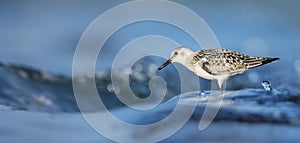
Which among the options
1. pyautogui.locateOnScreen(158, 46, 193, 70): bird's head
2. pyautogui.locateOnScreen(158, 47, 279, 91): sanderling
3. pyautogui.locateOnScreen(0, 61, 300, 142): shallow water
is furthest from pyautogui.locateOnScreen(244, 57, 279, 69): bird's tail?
pyautogui.locateOnScreen(158, 46, 193, 70): bird's head

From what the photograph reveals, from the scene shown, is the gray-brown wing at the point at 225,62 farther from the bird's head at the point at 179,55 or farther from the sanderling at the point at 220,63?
the bird's head at the point at 179,55

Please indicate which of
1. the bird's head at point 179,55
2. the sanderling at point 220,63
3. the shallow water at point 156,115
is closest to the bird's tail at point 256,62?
the sanderling at point 220,63

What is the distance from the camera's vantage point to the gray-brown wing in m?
6.46

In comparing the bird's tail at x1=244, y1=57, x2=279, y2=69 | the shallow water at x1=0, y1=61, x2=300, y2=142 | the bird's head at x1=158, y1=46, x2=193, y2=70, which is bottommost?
the shallow water at x1=0, y1=61, x2=300, y2=142

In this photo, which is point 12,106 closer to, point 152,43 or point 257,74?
point 152,43

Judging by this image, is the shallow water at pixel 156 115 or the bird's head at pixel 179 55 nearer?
the shallow water at pixel 156 115

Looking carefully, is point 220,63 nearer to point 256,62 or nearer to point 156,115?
point 256,62

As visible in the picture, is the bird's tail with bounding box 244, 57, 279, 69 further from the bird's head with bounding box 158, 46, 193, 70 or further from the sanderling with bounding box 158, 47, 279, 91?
the bird's head with bounding box 158, 46, 193, 70

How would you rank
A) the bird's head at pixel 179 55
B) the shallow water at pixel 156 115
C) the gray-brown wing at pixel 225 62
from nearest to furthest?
1. the shallow water at pixel 156 115
2. the gray-brown wing at pixel 225 62
3. the bird's head at pixel 179 55

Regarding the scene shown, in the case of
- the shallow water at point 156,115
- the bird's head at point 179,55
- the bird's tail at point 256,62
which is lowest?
the shallow water at point 156,115

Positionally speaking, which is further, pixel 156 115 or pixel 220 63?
pixel 220 63

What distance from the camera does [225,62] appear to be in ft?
21.2

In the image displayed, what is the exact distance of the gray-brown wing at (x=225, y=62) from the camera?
21.2 feet

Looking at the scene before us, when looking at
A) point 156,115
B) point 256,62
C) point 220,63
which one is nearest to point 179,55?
point 220,63
